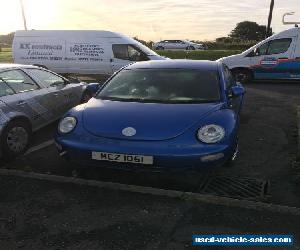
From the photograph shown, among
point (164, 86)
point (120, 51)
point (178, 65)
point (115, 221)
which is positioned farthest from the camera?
point (120, 51)

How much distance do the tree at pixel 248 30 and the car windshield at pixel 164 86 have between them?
61.3 meters

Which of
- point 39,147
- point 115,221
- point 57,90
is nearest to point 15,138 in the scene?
point 39,147

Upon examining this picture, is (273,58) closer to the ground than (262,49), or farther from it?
closer to the ground

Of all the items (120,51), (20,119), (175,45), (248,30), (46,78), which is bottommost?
(248,30)

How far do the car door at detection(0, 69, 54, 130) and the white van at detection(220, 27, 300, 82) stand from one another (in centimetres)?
1021

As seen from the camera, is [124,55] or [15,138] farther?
[124,55]

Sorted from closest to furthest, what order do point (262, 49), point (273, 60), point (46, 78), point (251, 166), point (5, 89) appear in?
point (251, 166), point (5, 89), point (46, 78), point (273, 60), point (262, 49)

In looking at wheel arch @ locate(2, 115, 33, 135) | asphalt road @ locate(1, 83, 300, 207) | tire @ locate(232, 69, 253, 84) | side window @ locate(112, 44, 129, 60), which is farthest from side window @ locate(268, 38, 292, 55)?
wheel arch @ locate(2, 115, 33, 135)

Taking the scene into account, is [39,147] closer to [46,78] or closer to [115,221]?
[46,78]

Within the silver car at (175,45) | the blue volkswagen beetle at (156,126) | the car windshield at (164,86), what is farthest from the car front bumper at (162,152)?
the silver car at (175,45)

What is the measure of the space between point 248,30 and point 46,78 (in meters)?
63.9

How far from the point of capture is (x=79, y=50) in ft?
57.8

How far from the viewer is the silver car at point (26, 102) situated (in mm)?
6266

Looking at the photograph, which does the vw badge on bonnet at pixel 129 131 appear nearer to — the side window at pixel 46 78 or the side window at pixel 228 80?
the side window at pixel 228 80
